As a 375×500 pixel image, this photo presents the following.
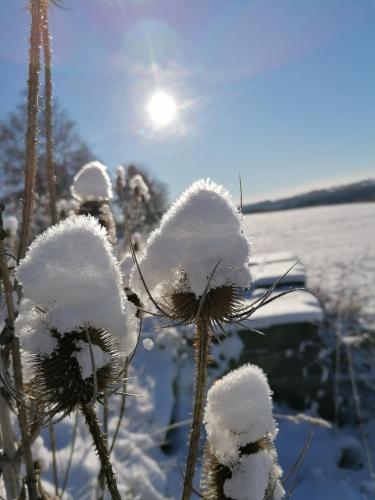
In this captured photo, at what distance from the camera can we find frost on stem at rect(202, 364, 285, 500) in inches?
44.8

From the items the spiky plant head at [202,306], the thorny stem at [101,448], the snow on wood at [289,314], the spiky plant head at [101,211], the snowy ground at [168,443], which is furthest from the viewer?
the snow on wood at [289,314]

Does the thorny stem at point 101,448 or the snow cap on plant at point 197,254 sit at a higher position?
the snow cap on plant at point 197,254

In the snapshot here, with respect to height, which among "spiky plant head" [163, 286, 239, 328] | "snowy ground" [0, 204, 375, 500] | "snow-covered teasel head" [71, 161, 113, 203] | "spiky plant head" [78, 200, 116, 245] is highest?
"snow-covered teasel head" [71, 161, 113, 203]

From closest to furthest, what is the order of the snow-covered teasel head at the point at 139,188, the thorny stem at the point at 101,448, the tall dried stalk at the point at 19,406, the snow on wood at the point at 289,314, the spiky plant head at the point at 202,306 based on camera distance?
the thorny stem at the point at 101,448 → the spiky plant head at the point at 202,306 → the tall dried stalk at the point at 19,406 → the snow-covered teasel head at the point at 139,188 → the snow on wood at the point at 289,314

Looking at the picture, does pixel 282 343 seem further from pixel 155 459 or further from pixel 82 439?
pixel 82 439

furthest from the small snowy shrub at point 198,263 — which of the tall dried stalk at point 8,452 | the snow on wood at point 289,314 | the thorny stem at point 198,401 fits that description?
the snow on wood at point 289,314

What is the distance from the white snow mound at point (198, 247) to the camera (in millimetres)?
893

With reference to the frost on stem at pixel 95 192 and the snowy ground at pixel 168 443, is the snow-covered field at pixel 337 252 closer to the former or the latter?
the snowy ground at pixel 168 443

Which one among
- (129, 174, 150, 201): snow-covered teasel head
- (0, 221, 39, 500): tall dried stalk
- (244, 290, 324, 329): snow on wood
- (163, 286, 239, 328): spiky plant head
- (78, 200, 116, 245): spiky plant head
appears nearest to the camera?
(163, 286, 239, 328): spiky plant head

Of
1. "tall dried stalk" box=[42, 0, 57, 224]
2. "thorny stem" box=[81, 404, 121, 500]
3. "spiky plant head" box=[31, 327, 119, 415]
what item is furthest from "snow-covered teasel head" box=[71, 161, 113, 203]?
"thorny stem" box=[81, 404, 121, 500]

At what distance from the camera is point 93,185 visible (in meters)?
1.75

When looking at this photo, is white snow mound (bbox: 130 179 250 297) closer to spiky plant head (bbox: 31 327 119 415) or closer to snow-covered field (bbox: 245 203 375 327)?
spiky plant head (bbox: 31 327 119 415)

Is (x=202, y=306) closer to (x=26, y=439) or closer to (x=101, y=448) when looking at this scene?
(x=101, y=448)

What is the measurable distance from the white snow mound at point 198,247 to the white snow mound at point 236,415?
0.41m
